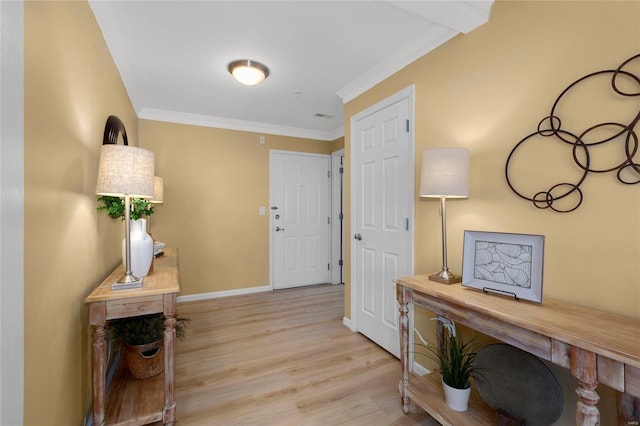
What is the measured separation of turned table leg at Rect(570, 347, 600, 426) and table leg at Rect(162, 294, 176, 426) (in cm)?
168

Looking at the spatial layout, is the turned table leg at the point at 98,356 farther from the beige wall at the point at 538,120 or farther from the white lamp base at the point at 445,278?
the beige wall at the point at 538,120

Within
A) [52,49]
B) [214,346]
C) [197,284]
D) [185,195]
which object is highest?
[52,49]

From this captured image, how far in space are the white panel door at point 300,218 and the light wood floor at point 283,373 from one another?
103 centimetres

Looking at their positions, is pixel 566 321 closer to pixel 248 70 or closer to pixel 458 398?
pixel 458 398

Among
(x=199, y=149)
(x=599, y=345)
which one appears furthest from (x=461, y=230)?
(x=199, y=149)

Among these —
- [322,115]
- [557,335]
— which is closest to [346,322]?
[557,335]

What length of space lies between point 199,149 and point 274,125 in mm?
1050

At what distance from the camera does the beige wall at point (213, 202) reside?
141 inches

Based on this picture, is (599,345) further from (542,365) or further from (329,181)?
(329,181)

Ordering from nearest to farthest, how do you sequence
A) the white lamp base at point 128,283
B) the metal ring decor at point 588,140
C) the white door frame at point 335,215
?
1. the metal ring decor at point 588,140
2. the white lamp base at point 128,283
3. the white door frame at point 335,215

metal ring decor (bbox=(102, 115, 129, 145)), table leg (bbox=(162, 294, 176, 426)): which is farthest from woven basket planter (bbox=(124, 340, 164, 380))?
metal ring decor (bbox=(102, 115, 129, 145))

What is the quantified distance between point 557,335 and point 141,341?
2.09 m

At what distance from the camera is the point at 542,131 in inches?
56.0

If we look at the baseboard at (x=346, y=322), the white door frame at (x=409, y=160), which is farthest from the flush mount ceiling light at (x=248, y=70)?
the baseboard at (x=346, y=322)
